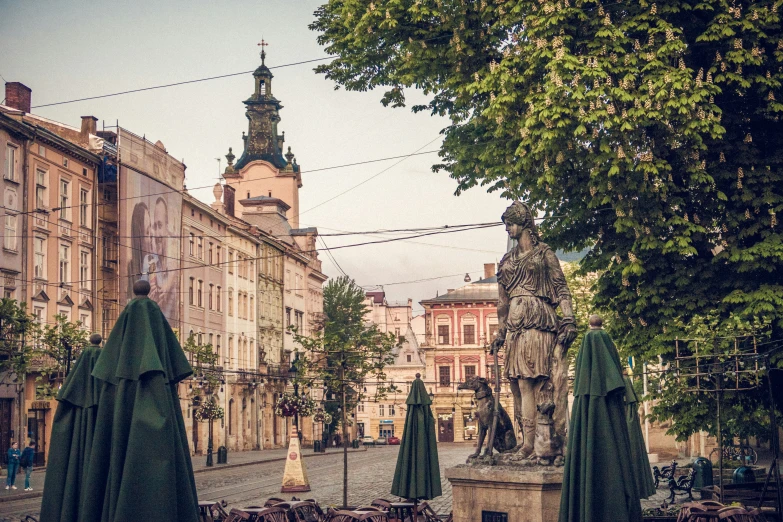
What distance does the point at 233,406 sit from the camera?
6262cm

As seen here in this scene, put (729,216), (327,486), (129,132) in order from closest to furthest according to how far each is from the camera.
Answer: (729,216), (327,486), (129,132)

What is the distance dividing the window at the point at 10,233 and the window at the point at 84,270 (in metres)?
5.88

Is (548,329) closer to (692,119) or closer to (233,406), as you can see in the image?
(692,119)

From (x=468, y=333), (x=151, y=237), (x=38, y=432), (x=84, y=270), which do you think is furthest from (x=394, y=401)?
(x=38, y=432)

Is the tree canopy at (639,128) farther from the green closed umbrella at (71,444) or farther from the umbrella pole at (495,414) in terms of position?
the green closed umbrella at (71,444)

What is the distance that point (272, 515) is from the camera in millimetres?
13688

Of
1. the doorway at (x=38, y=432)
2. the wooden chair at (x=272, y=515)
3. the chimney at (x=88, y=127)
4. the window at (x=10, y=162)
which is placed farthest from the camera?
the chimney at (x=88, y=127)

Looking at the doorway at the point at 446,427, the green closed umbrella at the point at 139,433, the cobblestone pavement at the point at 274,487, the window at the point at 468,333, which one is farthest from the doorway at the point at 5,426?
the window at the point at 468,333

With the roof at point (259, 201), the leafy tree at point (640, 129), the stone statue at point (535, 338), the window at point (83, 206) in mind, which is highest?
the roof at point (259, 201)

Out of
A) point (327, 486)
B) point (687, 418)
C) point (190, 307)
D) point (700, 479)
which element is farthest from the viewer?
point (190, 307)

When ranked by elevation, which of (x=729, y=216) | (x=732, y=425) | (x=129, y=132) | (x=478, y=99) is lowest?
(x=732, y=425)

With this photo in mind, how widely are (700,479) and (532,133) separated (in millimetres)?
11404

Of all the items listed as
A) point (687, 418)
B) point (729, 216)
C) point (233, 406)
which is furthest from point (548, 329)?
point (233, 406)

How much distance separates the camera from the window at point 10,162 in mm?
38625
